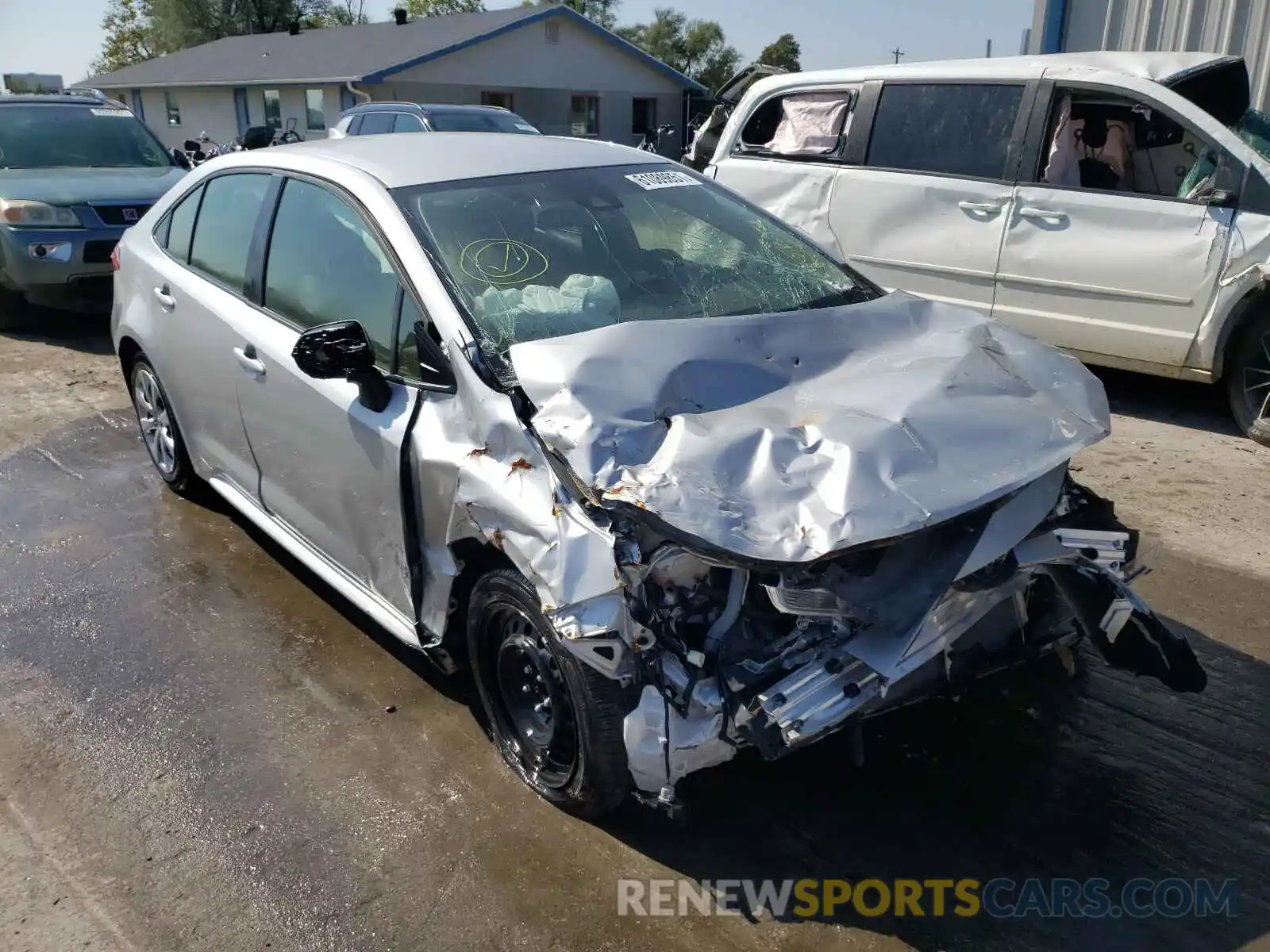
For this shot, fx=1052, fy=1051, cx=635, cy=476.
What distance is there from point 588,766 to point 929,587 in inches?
40.3

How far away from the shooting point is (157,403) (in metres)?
5.28

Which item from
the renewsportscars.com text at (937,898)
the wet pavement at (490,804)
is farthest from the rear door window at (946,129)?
the renewsportscars.com text at (937,898)

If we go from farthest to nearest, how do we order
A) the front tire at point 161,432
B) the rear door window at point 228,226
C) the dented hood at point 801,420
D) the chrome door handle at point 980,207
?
the chrome door handle at point 980,207 < the front tire at point 161,432 < the rear door window at point 228,226 < the dented hood at point 801,420

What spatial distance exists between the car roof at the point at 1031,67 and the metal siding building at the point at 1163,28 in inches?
147

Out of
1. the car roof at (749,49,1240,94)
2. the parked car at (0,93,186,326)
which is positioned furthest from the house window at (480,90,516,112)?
the car roof at (749,49,1240,94)

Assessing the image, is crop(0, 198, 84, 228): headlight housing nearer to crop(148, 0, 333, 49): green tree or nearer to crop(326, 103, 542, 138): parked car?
crop(326, 103, 542, 138): parked car

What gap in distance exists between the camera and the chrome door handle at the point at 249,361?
3.90 meters

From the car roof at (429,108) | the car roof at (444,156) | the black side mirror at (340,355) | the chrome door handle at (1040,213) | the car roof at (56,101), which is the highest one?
the car roof at (56,101)

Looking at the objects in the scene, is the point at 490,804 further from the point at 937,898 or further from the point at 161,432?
the point at 161,432

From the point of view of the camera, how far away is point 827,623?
267 centimetres

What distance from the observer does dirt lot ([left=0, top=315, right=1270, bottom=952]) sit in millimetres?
2730

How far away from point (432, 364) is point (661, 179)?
1428 millimetres

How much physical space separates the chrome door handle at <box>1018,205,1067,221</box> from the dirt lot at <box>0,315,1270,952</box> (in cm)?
266

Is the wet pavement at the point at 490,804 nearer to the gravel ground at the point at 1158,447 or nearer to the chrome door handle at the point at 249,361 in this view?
the gravel ground at the point at 1158,447
